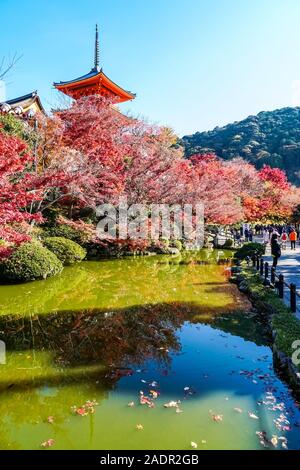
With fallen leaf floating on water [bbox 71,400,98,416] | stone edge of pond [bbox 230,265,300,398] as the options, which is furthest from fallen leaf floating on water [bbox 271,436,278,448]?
fallen leaf floating on water [bbox 71,400,98,416]

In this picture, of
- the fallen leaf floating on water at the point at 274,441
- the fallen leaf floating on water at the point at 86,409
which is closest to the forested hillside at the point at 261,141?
the fallen leaf floating on water at the point at 274,441

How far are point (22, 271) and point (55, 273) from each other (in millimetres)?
1618

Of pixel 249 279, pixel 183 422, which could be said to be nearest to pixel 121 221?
pixel 249 279

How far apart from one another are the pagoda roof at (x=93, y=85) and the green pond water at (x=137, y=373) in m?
22.0

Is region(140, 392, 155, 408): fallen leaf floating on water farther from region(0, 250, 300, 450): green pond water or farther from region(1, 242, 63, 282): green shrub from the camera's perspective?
region(1, 242, 63, 282): green shrub

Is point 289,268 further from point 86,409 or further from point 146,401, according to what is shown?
point 86,409

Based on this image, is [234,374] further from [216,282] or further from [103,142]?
[103,142]

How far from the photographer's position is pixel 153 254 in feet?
67.1

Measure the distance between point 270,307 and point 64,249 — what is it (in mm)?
9523

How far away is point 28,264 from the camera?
12328 mm

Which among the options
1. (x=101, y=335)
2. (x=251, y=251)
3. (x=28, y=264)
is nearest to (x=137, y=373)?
(x=101, y=335)

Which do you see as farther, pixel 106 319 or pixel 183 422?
pixel 106 319

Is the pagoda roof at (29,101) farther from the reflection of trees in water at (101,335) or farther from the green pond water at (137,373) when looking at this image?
the reflection of trees in water at (101,335)

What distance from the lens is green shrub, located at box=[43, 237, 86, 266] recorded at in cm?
1530
